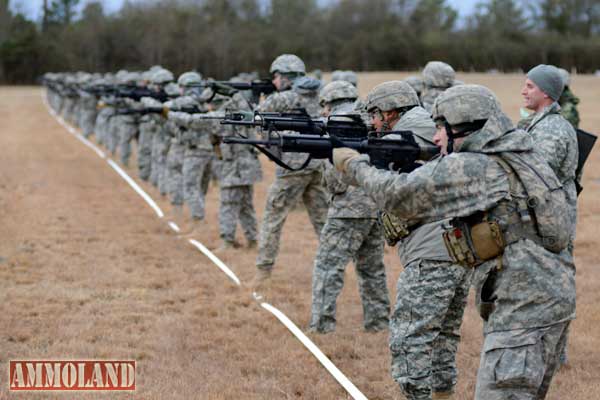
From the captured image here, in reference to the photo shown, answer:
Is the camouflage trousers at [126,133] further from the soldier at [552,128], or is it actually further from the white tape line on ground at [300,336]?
the soldier at [552,128]

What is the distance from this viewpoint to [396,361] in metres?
5.37

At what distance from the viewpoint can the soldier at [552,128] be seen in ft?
18.8

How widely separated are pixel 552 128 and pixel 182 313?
13.6 ft

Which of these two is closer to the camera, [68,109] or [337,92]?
[337,92]

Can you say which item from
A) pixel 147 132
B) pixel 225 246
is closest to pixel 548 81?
pixel 225 246

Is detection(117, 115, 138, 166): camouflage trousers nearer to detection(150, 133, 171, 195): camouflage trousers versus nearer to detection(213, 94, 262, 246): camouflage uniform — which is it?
detection(150, 133, 171, 195): camouflage trousers

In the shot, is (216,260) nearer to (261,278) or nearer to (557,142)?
(261,278)

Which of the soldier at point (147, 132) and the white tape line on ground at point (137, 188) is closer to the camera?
the white tape line on ground at point (137, 188)

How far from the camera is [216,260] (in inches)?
412

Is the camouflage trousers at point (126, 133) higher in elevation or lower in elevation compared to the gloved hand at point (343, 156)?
lower

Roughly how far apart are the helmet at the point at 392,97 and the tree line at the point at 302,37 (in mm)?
45385

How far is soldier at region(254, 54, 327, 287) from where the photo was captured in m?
8.79

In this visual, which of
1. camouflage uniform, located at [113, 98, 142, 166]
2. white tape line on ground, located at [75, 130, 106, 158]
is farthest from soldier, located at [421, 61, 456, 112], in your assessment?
white tape line on ground, located at [75, 130, 106, 158]

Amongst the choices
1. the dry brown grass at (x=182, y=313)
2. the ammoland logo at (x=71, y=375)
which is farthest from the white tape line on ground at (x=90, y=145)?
the ammoland logo at (x=71, y=375)
